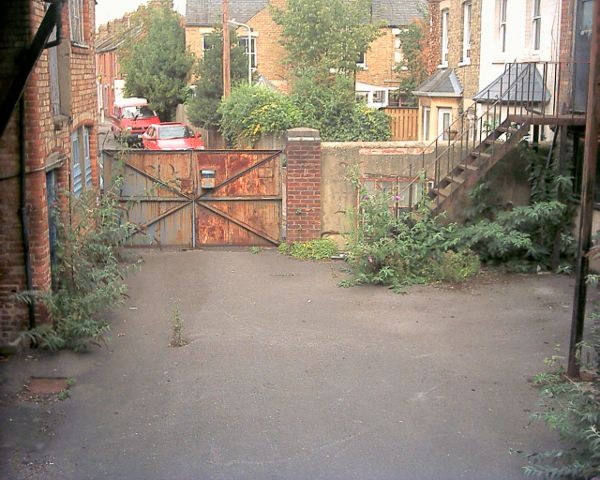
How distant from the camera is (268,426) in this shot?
726cm

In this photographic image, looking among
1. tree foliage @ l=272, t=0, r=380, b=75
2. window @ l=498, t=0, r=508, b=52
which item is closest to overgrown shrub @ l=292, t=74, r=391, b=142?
window @ l=498, t=0, r=508, b=52

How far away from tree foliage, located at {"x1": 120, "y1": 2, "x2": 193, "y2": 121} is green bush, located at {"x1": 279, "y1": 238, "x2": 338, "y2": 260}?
88.1 feet

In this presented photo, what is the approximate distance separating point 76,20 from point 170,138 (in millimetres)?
18467

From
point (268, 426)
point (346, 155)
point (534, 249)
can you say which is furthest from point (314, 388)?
point (346, 155)

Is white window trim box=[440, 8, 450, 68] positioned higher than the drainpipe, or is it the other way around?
white window trim box=[440, 8, 450, 68]

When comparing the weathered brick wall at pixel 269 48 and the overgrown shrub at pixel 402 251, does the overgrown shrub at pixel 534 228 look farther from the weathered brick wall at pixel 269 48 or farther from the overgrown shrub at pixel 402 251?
the weathered brick wall at pixel 269 48

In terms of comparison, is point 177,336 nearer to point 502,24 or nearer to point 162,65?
point 502,24

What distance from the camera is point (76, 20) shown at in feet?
42.9

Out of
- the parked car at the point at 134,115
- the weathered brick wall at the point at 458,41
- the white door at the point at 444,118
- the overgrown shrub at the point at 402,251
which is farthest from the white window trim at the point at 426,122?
the parked car at the point at 134,115

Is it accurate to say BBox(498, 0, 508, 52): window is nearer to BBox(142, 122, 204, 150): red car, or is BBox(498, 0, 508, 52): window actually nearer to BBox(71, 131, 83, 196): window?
BBox(71, 131, 83, 196): window

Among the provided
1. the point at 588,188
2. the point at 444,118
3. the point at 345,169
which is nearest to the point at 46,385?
the point at 588,188

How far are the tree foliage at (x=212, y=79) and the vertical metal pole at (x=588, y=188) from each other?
27968 mm

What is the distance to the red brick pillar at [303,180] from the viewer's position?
591 inches

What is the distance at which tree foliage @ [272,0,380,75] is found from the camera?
33.0m
